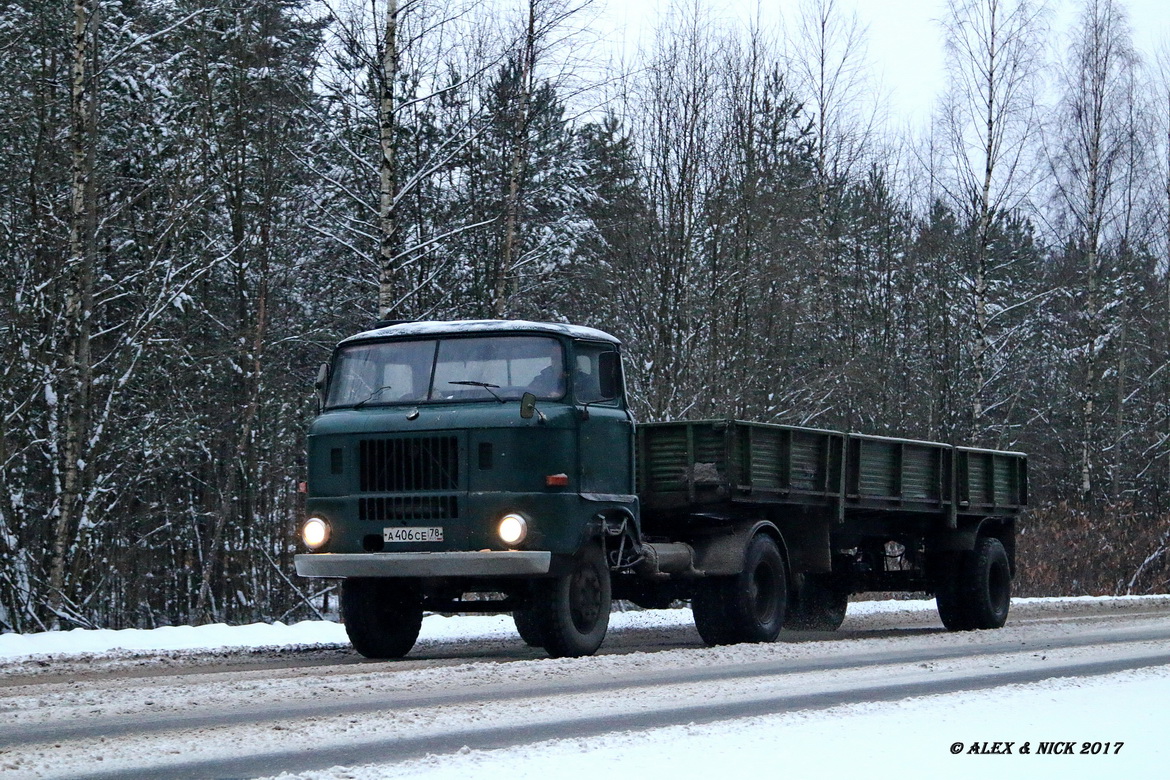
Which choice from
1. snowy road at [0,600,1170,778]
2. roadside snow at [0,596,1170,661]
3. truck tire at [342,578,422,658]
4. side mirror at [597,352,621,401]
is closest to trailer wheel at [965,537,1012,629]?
snowy road at [0,600,1170,778]

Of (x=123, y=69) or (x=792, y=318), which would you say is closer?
(x=123, y=69)

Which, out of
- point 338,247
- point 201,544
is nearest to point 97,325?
point 201,544

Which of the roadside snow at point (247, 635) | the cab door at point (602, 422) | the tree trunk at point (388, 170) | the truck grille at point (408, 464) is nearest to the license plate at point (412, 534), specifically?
the truck grille at point (408, 464)

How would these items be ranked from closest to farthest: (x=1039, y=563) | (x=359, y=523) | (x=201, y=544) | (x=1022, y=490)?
1. (x=359, y=523)
2. (x=1022, y=490)
3. (x=201, y=544)
4. (x=1039, y=563)

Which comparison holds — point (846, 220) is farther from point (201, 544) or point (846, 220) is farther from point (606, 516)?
point (606, 516)

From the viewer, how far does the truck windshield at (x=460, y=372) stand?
38.7 feet

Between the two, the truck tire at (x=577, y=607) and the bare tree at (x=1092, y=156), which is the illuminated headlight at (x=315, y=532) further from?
A: the bare tree at (x=1092, y=156)

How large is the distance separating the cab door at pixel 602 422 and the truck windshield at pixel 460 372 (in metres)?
0.26

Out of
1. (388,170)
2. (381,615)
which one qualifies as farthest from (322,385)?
(388,170)

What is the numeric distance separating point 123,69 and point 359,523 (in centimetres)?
1028

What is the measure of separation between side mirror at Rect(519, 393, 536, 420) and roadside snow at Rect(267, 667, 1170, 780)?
152 inches

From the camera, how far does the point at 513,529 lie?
11.2m

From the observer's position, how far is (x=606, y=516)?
12188 mm

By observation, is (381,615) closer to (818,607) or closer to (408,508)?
(408,508)
